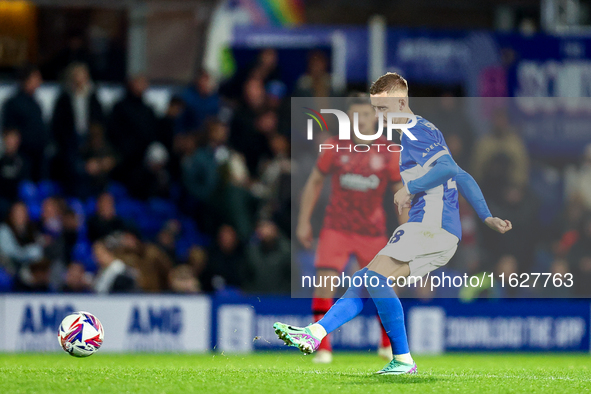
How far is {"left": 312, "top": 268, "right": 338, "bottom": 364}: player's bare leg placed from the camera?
8.87 metres

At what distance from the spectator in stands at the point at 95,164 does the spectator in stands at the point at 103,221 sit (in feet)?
1.75

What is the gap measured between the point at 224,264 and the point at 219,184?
1.24 meters

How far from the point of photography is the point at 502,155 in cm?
1298

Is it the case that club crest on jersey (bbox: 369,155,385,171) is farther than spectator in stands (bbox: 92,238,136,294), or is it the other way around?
spectator in stands (bbox: 92,238,136,294)

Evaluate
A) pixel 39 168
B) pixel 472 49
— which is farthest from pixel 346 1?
pixel 39 168

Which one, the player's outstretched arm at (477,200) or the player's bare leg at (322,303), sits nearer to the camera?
the player's outstretched arm at (477,200)

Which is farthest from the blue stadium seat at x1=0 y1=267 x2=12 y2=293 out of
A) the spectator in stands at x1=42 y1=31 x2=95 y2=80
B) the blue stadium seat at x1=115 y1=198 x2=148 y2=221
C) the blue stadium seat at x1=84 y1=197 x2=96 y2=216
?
the spectator in stands at x1=42 y1=31 x2=95 y2=80

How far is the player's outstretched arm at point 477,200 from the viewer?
7039 mm

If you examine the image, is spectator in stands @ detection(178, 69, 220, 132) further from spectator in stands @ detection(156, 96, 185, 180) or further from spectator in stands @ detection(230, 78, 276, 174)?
spectator in stands @ detection(230, 78, 276, 174)

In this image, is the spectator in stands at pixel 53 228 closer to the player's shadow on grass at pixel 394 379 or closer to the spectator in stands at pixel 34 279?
the spectator in stands at pixel 34 279

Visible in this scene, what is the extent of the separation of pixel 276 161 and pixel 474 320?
3861 mm

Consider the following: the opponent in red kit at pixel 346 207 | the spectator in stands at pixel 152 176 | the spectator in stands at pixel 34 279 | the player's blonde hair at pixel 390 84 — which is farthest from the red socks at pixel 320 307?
the spectator in stands at pixel 152 176

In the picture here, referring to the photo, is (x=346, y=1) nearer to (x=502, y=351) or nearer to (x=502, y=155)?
(x=502, y=155)

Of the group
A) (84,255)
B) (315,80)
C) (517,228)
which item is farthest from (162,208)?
(517,228)
